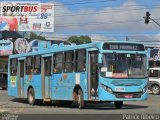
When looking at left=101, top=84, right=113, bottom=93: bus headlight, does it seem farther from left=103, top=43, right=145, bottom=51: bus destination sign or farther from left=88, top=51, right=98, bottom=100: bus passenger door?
left=103, top=43, right=145, bottom=51: bus destination sign

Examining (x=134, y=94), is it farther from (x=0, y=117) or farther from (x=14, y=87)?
(x=14, y=87)

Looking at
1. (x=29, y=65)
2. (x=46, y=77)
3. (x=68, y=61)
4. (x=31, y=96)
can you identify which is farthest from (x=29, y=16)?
(x=68, y=61)

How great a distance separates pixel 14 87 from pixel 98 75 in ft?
32.8

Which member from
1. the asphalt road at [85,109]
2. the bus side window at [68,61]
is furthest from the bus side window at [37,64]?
the bus side window at [68,61]

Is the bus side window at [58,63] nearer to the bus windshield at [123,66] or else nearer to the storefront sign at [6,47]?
the bus windshield at [123,66]

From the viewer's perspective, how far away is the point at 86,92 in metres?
21.9

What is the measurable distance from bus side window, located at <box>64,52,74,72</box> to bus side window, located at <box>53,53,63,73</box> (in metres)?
0.46

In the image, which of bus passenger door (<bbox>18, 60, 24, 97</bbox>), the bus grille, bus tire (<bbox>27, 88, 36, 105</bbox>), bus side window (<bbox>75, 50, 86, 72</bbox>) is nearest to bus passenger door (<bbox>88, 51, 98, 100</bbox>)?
bus side window (<bbox>75, 50, 86, 72</bbox>)

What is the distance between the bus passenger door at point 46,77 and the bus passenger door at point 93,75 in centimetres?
421

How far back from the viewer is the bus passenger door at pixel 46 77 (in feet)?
84.6

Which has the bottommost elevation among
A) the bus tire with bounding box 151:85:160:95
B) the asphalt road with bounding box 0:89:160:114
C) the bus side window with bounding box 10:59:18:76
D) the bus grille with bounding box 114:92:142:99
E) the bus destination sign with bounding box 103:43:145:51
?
the bus tire with bounding box 151:85:160:95

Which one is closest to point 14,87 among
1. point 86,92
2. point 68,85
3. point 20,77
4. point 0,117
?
point 20,77

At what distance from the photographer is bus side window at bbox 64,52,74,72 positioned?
23502 millimetres

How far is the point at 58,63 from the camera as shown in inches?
976
